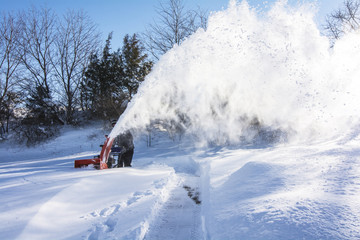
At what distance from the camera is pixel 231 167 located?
5.53 metres

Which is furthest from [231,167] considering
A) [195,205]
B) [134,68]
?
[134,68]

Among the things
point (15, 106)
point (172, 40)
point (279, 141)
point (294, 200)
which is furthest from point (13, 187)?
point (15, 106)

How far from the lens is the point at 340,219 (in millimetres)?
1979

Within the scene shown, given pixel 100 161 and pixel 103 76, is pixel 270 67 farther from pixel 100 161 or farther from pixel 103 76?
pixel 103 76

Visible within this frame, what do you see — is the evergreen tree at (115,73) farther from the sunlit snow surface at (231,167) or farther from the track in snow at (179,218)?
the track in snow at (179,218)

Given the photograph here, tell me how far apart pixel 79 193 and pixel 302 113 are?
7782mm

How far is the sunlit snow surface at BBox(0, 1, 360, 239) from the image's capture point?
2.43 m

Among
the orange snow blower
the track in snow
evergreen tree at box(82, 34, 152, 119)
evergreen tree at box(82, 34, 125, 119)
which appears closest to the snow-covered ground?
the track in snow

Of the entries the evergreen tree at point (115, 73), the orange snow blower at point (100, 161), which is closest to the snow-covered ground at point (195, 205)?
the orange snow blower at point (100, 161)

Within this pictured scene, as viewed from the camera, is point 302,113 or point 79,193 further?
point 302,113

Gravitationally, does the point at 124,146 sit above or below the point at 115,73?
below

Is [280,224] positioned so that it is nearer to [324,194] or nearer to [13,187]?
[324,194]

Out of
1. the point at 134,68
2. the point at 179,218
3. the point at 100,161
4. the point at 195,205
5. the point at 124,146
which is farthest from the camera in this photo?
the point at 134,68

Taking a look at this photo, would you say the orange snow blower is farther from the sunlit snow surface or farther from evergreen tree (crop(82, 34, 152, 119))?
evergreen tree (crop(82, 34, 152, 119))
